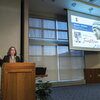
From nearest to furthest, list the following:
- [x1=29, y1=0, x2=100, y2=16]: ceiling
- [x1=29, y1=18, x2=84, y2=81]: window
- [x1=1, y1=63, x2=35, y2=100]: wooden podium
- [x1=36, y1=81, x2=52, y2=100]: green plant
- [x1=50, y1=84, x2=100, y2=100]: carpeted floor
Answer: [x1=1, y1=63, x2=35, y2=100]: wooden podium < [x1=36, y1=81, x2=52, y2=100]: green plant < [x1=50, y1=84, x2=100, y2=100]: carpeted floor < [x1=29, y1=0, x2=100, y2=16]: ceiling < [x1=29, y1=18, x2=84, y2=81]: window

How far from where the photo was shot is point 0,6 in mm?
4301

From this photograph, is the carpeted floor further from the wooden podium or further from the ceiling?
the ceiling

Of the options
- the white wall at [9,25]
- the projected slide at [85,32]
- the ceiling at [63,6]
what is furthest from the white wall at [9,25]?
the projected slide at [85,32]

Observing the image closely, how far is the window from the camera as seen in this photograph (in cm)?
525

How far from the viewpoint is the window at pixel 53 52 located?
17.2 feet

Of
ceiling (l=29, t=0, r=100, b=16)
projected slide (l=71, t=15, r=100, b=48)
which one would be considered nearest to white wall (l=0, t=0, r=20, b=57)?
ceiling (l=29, t=0, r=100, b=16)

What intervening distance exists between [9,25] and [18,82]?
2650 millimetres

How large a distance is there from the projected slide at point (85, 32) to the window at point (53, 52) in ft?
1.90

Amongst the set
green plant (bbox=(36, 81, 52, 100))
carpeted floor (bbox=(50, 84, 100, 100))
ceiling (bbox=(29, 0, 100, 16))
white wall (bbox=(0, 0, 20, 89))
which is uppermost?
ceiling (bbox=(29, 0, 100, 16))

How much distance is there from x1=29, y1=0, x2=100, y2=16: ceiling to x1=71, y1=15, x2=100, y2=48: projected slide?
0.40 m

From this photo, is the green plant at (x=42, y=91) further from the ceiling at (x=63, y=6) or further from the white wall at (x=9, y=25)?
the ceiling at (x=63, y=6)

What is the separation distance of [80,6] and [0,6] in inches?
113

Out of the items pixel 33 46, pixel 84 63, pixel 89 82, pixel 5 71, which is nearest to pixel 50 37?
pixel 33 46

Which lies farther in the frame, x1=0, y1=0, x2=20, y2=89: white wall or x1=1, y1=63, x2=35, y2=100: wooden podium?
x1=0, y1=0, x2=20, y2=89: white wall
